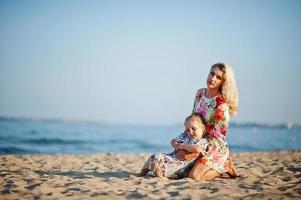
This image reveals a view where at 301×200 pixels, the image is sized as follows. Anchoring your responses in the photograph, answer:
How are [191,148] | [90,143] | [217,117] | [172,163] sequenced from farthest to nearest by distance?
[90,143]
[172,163]
[217,117]
[191,148]

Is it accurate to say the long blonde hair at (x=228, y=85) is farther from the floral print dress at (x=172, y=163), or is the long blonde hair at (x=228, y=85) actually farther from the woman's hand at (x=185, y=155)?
the woman's hand at (x=185, y=155)

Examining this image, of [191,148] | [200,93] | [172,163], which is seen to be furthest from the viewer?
[200,93]

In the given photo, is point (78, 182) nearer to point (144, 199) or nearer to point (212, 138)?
point (144, 199)

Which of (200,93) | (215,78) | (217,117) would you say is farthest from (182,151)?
(215,78)

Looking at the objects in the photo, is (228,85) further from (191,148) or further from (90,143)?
(90,143)

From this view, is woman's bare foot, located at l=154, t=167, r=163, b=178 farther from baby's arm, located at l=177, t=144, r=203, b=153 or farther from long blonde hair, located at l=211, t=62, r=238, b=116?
long blonde hair, located at l=211, t=62, r=238, b=116

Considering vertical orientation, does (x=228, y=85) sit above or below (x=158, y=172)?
above

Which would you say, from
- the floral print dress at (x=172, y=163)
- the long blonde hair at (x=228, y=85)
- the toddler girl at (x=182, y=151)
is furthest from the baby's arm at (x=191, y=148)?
the long blonde hair at (x=228, y=85)

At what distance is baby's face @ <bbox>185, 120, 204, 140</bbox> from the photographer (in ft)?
16.9

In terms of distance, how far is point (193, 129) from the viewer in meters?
5.15

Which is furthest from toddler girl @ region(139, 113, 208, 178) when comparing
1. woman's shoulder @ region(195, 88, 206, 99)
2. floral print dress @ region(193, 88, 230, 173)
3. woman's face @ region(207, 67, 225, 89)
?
woman's face @ region(207, 67, 225, 89)

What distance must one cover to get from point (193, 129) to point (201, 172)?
0.72 meters

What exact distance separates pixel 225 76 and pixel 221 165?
150 centimetres

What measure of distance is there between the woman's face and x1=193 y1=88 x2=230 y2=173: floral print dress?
0.72ft
